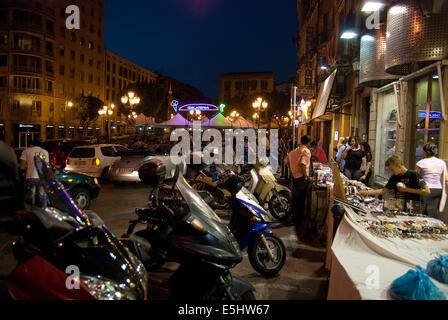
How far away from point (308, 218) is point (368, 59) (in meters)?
5.73

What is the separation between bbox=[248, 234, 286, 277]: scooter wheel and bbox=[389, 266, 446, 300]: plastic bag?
2.57 meters

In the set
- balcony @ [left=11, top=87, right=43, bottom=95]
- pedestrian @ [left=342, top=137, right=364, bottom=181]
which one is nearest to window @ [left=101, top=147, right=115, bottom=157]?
pedestrian @ [left=342, top=137, right=364, bottom=181]

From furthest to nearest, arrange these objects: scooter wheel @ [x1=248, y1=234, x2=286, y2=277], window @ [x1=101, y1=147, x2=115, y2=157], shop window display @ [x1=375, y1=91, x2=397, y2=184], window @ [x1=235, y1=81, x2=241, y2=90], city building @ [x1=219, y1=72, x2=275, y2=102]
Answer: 1. window @ [x1=235, y1=81, x2=241, y2=90]
2. city building @ [x1=219, y1=72, x2=275, y2=102]
3. window @ [x1=101, y1=147, x2=115, y2=157]
4. shop window display @ [x1=375, y1=91, x2=397, y2=184]
5. scooter wheel @ [x1=248, y1=234, x2=286, y2=277]

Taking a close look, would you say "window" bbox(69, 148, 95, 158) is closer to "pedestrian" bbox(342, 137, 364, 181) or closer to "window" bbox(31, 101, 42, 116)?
"pedestrian" bbox(342, 137, 364, 181)

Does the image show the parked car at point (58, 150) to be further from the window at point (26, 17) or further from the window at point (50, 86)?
the window at point (26, 17)

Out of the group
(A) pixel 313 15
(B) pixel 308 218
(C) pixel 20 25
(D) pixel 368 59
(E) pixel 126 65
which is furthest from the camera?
(E) pixel 126 65

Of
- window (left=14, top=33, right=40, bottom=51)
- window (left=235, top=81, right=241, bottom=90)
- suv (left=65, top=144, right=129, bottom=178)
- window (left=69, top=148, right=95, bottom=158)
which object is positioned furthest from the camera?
window (left=235, top=81, right=241, bottom=90)

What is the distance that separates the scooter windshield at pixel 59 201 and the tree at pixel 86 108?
1927 inches

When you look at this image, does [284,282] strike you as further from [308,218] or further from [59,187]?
[59,187]

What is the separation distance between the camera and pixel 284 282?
485 centimetres

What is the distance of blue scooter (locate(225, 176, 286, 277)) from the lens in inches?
188

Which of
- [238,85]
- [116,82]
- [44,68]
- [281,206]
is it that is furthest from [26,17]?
[238,85]
